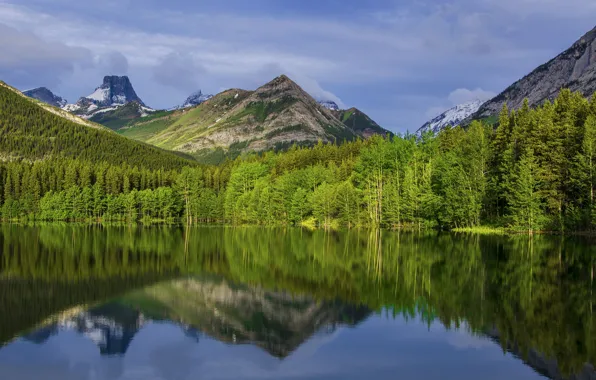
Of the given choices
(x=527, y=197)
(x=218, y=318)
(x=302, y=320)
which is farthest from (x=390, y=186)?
(x=302, y=320)

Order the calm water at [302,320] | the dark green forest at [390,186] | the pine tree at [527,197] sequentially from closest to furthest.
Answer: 1. the calm water at [302,320]
2. the pine tree at [527,197]
3. the dark green forest at [390,186]

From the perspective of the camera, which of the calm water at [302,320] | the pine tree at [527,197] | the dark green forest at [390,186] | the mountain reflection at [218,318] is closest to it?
the calm water at [302,320]

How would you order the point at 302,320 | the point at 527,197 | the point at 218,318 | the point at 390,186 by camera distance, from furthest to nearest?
the point at 390,186
the point at 527,197
the point at 218,318
the point at 302,320

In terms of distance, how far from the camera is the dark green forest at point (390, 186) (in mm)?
83500

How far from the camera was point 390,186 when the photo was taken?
375ft

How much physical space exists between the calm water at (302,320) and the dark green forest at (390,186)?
4122cm

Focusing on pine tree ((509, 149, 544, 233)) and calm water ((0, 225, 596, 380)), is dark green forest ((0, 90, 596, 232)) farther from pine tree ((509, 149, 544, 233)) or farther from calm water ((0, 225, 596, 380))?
calm water ((0, 225, 596, 380))

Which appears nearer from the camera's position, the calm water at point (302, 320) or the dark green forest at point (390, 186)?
the calm water at point (302, 320)

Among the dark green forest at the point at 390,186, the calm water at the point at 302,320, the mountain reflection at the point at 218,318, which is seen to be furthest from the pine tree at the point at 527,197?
the mountain reflection at the point at 218,318

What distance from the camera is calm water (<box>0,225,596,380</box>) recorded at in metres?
19.0

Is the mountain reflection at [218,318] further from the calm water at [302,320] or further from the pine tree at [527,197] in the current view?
the pine tree at [527,197]

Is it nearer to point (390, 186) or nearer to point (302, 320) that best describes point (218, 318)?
point (302, 320)

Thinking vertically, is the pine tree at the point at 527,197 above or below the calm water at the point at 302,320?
above

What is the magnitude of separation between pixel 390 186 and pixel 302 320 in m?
90.9
